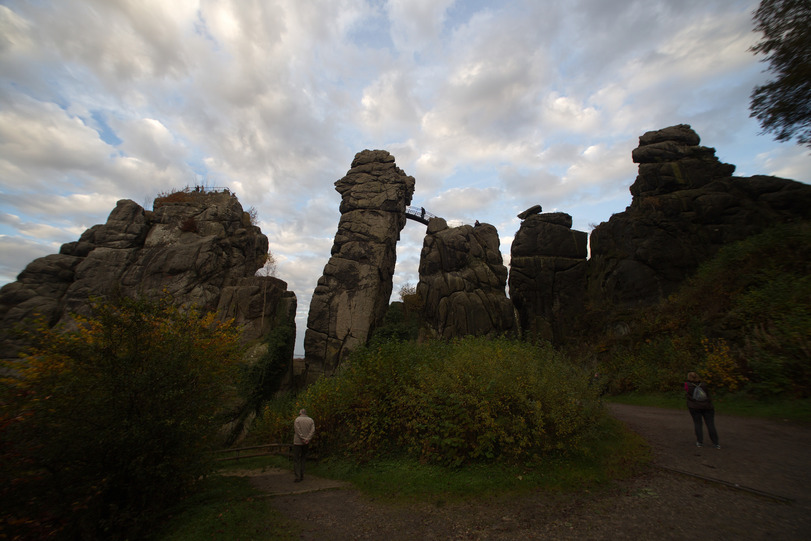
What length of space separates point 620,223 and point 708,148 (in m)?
10.7

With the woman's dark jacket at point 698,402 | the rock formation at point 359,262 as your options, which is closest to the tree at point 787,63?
the woman's dark jacket at point 698,402

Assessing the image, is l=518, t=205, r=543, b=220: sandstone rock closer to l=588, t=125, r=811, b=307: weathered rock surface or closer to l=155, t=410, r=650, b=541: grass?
l=588, t=125, r=811, b=307: weathered rock surface

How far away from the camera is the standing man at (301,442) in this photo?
1181cm

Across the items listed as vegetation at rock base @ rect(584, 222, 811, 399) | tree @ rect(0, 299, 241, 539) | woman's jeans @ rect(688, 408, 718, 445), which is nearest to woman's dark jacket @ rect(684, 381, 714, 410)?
woman's jeans @ rect(688, 408, 718, 445)

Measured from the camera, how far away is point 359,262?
38750 millimetres

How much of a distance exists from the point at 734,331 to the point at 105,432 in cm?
2443

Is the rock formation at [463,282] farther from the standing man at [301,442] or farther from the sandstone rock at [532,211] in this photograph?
the standing man at [301,442]

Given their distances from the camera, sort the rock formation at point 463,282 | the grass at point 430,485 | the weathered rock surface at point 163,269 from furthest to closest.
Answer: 1. the rock formation at point 463,282
2. the weathered rock surface at point 163,269
3. the grass at point 430,485

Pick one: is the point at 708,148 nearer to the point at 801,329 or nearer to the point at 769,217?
the point at 769,217

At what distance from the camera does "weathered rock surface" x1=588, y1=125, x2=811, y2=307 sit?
26.4 m

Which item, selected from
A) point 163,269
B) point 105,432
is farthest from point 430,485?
point 163,269

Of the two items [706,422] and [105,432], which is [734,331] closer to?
[706,422]

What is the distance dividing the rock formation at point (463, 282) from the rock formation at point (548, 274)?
2.35 metres

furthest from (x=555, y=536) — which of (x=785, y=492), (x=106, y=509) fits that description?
(x=106, y=509)
